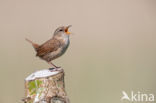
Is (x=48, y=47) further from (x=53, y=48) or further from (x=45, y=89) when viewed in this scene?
(x=45, y=89)

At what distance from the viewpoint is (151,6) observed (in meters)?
10.2

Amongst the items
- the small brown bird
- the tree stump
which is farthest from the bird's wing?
the tree stump

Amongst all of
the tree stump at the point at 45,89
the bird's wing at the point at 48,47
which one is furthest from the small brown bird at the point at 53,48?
the tree stump at the point at 45,89

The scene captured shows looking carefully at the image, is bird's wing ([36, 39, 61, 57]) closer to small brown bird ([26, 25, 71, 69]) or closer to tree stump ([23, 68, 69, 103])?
small brown bird ([26, 25, 71, 69])

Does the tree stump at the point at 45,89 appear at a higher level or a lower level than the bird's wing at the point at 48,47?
lower

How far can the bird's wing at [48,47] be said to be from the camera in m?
6.00

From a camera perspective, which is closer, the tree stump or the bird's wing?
the tree stump

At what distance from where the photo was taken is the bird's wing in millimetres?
6000

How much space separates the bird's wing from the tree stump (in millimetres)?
975

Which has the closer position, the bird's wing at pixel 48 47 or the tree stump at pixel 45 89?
the tree stump at pixel 45 89

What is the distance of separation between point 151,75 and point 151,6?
2.61 m

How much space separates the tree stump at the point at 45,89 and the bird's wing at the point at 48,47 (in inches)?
38.4

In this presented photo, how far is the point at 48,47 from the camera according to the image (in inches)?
236

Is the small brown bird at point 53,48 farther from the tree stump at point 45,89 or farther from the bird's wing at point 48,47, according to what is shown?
the tree stump at point 45,89
